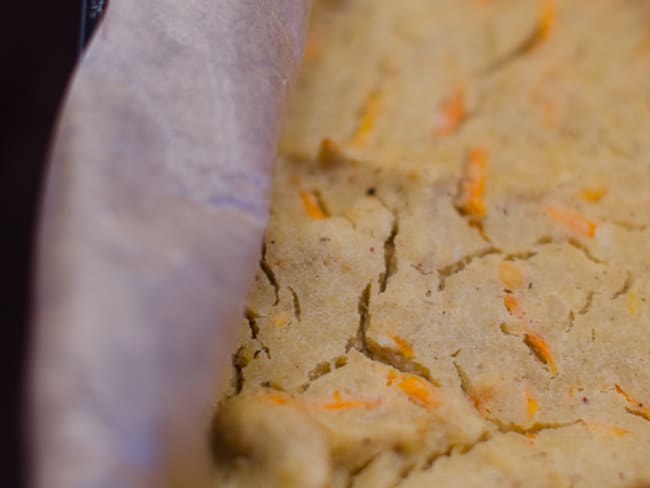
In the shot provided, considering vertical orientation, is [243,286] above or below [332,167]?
below

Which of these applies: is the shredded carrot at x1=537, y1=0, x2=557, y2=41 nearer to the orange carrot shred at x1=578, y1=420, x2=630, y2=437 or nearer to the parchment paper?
the parchment paper

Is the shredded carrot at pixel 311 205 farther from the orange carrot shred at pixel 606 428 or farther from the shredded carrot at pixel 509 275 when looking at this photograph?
the orange carrot shred at pixel 606 428

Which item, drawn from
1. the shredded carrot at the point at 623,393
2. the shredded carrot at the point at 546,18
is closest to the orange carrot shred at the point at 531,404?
the shredded carrot at the point at 623,393

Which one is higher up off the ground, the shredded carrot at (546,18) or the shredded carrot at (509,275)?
the shredded carrot at (546,18)

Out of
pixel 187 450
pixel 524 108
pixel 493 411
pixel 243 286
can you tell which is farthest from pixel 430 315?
pixel 524 108

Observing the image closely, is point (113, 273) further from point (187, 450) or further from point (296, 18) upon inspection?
point (296, 18)

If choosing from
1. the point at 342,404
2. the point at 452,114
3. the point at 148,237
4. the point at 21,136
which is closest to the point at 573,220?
the point at 452,114

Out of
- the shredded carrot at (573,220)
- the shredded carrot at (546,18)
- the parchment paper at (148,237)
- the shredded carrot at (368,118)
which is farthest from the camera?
the shredded carrot at (546,18)
